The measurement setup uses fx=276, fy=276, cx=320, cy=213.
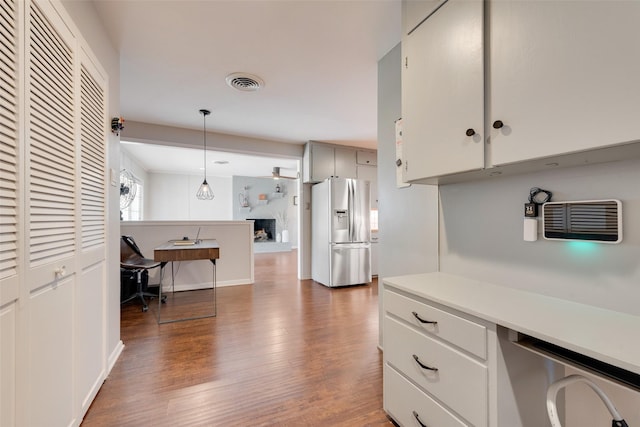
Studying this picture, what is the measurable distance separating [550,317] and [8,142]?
6.84 feet

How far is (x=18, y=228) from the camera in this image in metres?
1.04

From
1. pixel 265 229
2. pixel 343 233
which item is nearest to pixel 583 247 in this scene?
pixel 343 233

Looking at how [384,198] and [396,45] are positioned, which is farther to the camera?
[384,198]

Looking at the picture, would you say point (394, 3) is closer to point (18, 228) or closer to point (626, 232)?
point (626, 232)

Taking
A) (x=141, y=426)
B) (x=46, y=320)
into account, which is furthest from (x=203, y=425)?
(x=46, y=320)

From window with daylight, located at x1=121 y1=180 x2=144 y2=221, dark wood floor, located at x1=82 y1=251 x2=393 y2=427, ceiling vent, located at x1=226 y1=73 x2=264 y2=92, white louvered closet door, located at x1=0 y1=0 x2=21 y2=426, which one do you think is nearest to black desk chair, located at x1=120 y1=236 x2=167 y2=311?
dark wood floor, located at x1=82 y1=251 x2=393 y2=427

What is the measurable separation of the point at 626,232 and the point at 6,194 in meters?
2.26

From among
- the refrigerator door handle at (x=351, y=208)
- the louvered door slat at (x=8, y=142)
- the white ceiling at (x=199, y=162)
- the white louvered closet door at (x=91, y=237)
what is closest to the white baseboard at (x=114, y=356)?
the white louvered closet door at (x=91, y=237)

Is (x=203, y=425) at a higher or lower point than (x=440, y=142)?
lower

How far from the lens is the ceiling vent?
2674mm

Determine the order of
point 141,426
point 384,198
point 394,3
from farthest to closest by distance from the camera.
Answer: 1. point 384,198
2. point 394,3
3. point 141,426

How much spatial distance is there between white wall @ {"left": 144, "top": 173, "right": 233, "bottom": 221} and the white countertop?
8.74m

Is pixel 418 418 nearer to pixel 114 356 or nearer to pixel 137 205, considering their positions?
pixel 114 356

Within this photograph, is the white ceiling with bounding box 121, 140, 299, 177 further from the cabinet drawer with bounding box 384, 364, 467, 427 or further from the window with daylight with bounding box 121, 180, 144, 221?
the cabinet drawer with bounding box 384, 364, 467, 427
